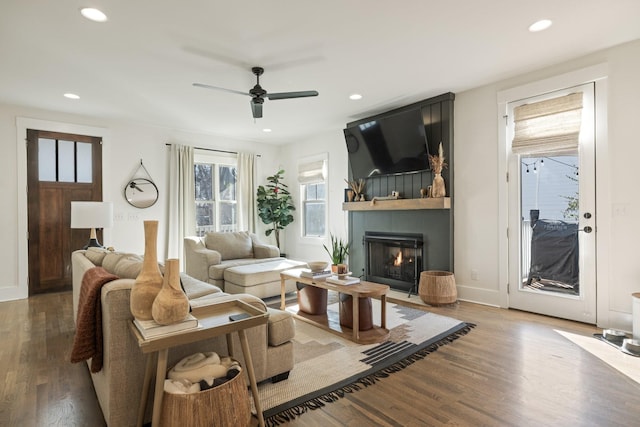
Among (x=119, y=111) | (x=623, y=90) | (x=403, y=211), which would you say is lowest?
(x=403, y=211)

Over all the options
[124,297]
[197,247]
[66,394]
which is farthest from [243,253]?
[124,297]

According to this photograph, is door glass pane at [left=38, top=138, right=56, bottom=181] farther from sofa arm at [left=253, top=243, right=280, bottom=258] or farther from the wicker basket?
the wicker basket

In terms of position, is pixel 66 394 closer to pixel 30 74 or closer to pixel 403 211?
pixel 30 74

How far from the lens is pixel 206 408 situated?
1.44 metres

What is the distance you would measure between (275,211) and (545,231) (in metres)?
4.42

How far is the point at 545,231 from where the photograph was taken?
3562 mm

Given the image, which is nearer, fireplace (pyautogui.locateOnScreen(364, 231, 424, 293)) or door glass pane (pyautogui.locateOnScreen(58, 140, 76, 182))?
fireplace (pyautogui.locateOnScreen(364, 231, 424, 293))

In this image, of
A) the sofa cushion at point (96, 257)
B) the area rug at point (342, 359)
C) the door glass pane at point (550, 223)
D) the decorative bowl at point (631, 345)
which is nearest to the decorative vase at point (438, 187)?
the door glass pane at point (550, 223)

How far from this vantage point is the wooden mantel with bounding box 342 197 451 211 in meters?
4.14

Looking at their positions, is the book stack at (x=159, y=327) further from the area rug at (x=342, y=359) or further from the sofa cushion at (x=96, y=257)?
the sofa cushion at (x=96, y=257)

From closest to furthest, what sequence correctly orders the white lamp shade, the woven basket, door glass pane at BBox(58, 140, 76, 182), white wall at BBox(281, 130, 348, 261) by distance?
the white lamp shade → the woven basket → door glass pane at BBox(58, 140, 76, 182) → white wall at BBox(281, 130, 348, 261)

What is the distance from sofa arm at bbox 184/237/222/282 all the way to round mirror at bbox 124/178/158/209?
1228mm

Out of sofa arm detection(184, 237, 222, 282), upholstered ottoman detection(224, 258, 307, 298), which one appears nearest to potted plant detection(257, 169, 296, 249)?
sofa arm detection(184, 237, 222, 282)

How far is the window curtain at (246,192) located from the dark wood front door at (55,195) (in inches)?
90.0
